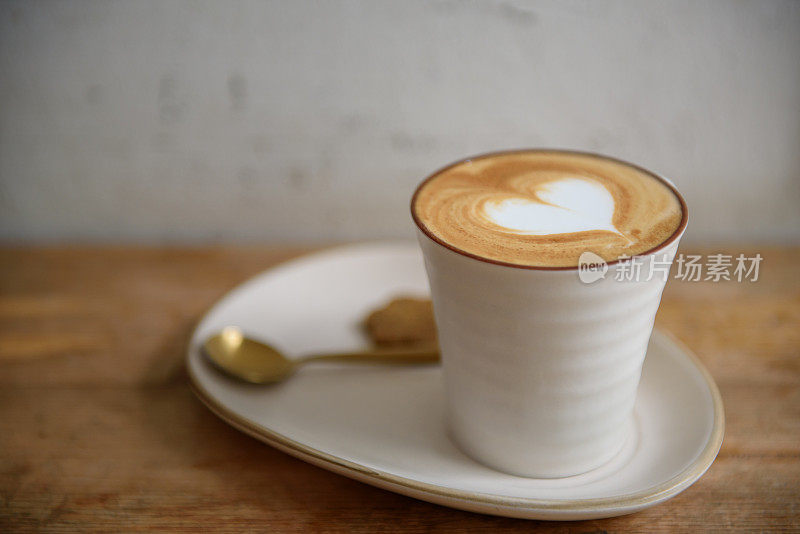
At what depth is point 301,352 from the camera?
0.81 metres

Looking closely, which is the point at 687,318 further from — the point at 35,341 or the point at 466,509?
the point at 35,341

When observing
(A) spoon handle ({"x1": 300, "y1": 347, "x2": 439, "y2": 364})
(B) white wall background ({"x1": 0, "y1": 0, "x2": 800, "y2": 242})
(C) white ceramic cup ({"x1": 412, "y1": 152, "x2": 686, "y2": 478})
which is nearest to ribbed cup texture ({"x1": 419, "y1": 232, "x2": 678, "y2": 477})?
(C) white ceramic cup ({"x1": 412, "y1": 152, "x2": 686, "y2": 478})

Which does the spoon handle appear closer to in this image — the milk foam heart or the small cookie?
the small cookie

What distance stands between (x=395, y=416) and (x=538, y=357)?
0.21 metres

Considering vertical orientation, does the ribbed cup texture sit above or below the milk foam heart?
below

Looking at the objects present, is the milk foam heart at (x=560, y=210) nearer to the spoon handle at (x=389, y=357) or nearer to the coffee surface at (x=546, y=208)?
the coffee surface at (x=546, y=208)

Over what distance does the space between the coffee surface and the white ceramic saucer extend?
0.20m

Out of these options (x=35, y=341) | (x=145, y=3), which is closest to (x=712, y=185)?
(x=145, y=3)

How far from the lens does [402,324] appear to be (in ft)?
2.72

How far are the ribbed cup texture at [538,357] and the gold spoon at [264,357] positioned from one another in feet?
0.48

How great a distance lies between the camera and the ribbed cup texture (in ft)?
1.67

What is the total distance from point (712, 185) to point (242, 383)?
74 centimetres

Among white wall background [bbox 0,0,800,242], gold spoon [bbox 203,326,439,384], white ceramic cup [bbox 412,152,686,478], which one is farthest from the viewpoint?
white wall background [bbox 0,0,800,242]

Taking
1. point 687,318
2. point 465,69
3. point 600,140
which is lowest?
point 687,318
